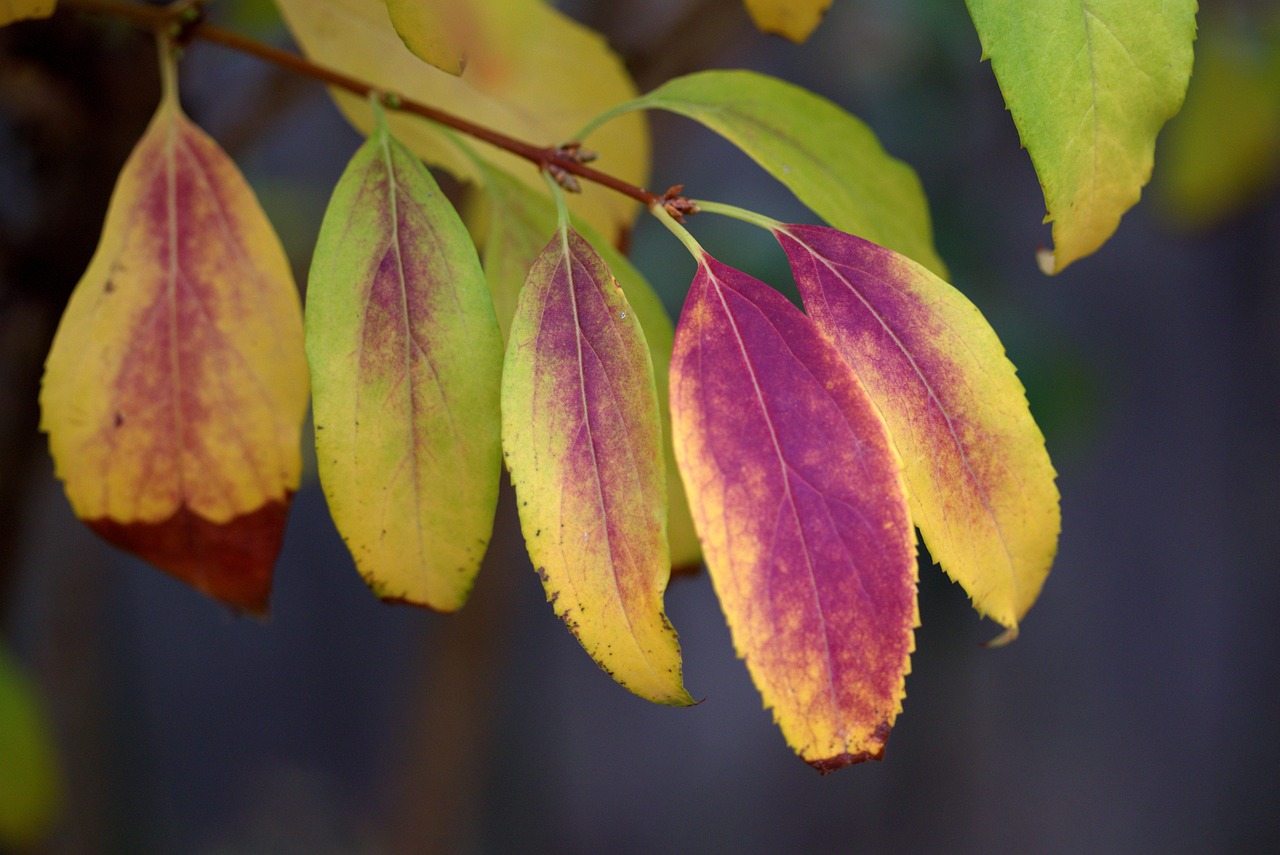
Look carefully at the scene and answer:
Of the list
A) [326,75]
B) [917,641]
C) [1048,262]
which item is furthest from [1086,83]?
[917,641]

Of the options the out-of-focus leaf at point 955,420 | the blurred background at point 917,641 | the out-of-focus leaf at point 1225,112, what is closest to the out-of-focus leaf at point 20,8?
the out-of-focus leaf at point 955,420

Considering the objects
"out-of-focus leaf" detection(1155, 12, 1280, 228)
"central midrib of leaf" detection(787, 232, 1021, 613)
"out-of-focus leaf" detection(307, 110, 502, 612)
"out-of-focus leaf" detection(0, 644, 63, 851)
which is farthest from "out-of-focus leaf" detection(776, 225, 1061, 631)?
"out-of-focus leaf" detection(1155, 12, 1280, 228)

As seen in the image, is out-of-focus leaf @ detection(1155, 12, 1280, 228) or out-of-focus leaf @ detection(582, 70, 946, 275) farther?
out-of-focus leaf @ detection(1155, 12, 1280, 228)

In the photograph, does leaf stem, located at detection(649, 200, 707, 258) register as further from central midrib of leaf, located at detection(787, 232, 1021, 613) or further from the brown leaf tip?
the brown leaf tip

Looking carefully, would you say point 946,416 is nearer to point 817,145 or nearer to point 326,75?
point 817,145

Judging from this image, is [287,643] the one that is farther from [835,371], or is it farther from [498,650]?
[835,371]

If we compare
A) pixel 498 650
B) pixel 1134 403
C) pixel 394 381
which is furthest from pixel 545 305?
pixel 1134 403
